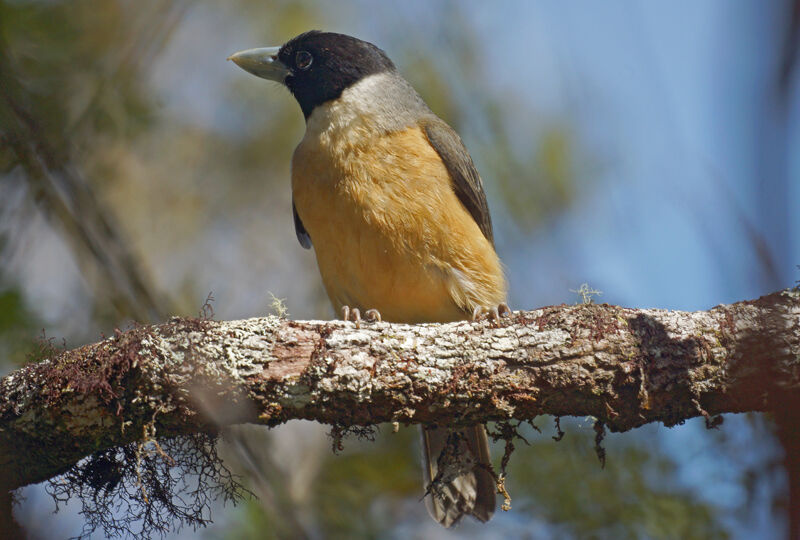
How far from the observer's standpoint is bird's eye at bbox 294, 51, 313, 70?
219 inches

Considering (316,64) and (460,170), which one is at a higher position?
(316,64)

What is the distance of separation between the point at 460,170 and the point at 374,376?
6.61 ft

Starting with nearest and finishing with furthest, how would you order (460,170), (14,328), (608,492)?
1. (14,328)
2. (608,492)
3. (460,170)

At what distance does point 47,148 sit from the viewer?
3.78m

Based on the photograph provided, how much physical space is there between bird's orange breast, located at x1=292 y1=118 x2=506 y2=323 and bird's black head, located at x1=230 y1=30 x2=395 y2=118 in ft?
2.49

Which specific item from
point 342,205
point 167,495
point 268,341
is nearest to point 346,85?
point 342,205

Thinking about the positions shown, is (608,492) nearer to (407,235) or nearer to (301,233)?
(407,235)

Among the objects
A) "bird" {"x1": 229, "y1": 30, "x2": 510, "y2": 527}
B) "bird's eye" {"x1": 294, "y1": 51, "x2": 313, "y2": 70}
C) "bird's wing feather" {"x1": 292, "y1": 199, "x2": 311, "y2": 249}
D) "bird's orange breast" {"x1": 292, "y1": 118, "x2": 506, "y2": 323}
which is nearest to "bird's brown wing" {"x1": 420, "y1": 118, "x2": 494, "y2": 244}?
"bird" {"x1": 229, "y1": 30, "x2": 510, "y2": 527}

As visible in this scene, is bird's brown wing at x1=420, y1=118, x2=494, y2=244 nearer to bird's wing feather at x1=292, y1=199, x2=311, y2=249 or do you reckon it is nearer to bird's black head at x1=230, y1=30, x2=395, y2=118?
bird's black head at x1=230, y1=30, x2=395, y2=118

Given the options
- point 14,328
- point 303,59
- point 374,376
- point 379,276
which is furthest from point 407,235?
point 14,328

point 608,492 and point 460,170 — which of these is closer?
point 608,492

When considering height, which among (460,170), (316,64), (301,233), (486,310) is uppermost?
(316,64)

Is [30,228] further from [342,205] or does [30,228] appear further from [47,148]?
[342,205]

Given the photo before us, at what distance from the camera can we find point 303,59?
18.3ft
